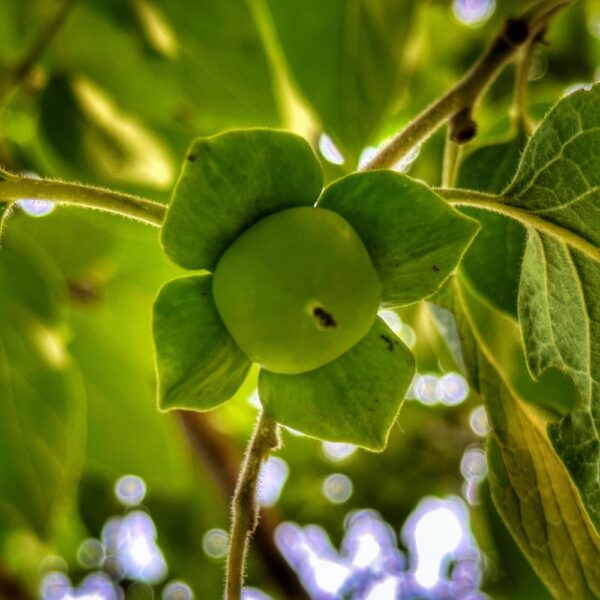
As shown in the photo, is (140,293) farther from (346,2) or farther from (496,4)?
(496,4)

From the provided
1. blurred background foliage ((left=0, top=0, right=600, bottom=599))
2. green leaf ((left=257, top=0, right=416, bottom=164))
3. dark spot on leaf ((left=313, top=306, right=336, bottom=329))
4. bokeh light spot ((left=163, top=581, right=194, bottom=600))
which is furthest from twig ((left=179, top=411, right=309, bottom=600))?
dark spot on leaf ((left=313, top=306, right=336, bottom=329))

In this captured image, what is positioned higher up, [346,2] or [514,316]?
[346,2]

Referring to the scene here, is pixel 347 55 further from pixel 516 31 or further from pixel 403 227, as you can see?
pixel 403 227

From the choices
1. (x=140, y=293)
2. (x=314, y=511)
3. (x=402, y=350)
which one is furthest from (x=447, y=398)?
(x=402, y=350)

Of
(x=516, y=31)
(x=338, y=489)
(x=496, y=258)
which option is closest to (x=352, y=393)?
(x=496, y=258)

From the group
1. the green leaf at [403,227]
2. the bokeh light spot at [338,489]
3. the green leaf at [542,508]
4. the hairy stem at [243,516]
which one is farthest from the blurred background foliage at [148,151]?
the bokeh light spot at [338,489]

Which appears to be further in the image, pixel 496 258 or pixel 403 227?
pixel 496 258
